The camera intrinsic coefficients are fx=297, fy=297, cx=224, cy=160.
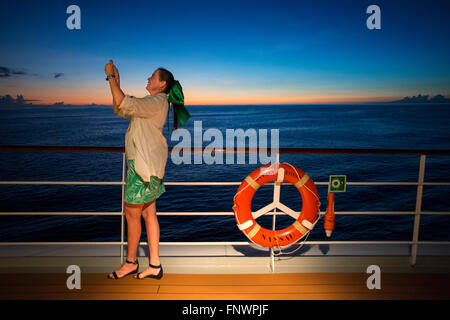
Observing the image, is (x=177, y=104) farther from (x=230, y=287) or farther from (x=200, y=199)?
(x=200, y=199)

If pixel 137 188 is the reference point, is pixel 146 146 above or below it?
above

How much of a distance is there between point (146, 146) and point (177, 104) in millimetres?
248

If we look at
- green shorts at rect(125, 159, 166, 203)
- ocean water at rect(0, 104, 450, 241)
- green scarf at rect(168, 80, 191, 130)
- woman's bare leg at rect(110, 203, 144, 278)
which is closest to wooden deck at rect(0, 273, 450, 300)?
woman's bare leg at rect(110, 203, 144, 278)

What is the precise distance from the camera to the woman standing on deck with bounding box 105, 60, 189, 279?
1.20 m

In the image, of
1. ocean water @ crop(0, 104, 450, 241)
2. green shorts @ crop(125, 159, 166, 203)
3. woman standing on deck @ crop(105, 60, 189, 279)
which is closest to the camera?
woman standing on deck @ crop(105, 60, 189, 279)

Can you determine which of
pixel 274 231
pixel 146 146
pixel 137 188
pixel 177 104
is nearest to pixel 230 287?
pixel 274 231

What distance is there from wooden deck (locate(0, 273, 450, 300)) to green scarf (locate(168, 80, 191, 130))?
764 mm

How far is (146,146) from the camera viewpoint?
1.28 metres

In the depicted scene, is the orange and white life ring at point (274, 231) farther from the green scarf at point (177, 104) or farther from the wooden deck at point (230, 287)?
the green scarf at point (177, 104)

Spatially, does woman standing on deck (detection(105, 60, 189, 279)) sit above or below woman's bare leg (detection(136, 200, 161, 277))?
above

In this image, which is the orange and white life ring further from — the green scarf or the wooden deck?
the green scarf

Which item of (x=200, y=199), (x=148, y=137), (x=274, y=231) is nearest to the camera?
(x=148, y=137)

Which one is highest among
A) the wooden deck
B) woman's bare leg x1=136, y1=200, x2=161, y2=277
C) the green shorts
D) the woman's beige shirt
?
the woman's beige shirt

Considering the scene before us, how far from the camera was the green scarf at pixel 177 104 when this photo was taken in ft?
4.43
